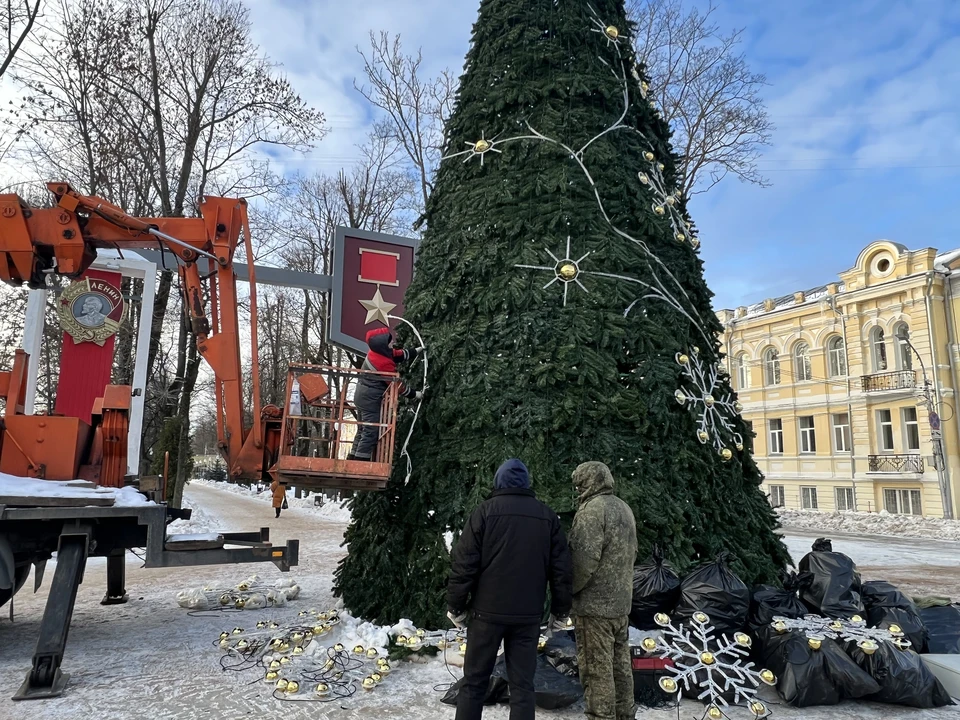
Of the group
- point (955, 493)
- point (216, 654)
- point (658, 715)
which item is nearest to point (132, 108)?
point (216, 654)

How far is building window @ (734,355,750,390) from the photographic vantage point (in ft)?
110

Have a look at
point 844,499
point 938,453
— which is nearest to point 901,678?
point 938,453

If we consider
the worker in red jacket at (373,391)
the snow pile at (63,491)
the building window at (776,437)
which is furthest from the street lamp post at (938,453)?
the snow pile at (63,491)

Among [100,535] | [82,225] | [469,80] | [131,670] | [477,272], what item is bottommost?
[131,670]

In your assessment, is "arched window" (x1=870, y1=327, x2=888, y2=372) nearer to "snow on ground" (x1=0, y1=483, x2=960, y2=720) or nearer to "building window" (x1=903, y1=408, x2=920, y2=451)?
"building window" (x1=903, y1=408, x2=920, y2=451)

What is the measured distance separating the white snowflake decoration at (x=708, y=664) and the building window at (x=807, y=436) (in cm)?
2912

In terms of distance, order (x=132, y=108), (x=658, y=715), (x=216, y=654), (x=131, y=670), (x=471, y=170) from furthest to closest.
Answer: (x=132, y=108), (x=471, y=170), (x=216, y=654), (x=131, y=670), (x=658, y=715)

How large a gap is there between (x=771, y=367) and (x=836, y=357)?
3.22 metres

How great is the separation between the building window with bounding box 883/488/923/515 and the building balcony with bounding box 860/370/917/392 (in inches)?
156

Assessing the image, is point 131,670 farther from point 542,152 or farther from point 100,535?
point 542,152

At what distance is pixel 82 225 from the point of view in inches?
247

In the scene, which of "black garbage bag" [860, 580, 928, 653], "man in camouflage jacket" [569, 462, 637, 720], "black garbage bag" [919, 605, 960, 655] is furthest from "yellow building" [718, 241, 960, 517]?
Result: "man in camouflage jacket" [569, 462, 637, 720]

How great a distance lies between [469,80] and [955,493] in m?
25.8

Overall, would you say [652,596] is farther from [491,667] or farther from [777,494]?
[777,494]
